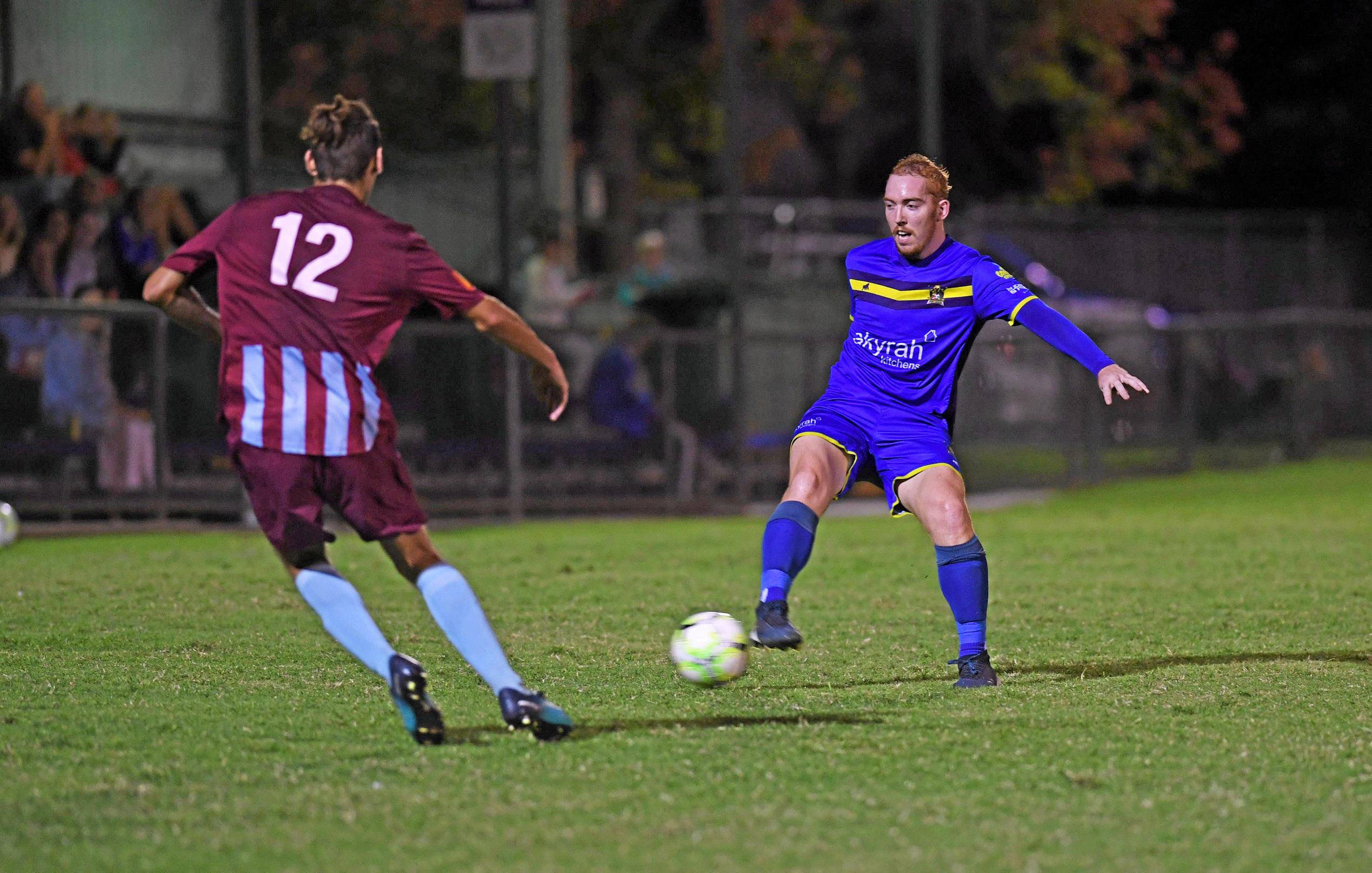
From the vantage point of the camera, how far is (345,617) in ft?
18.7

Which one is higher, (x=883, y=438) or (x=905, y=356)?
(x=905, y=356)

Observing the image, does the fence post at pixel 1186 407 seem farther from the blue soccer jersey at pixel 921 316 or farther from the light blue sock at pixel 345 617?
the light blue sock at pixel 345 617

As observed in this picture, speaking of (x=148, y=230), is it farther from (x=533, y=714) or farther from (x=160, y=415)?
(x=533, y=714)

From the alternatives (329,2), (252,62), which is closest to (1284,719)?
(252,62)

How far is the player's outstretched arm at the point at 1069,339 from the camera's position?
6.72 m

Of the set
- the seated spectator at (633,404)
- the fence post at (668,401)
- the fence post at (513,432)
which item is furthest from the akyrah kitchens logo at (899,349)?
the fence post at (668,401)

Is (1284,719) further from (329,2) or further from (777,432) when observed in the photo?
(329,2)

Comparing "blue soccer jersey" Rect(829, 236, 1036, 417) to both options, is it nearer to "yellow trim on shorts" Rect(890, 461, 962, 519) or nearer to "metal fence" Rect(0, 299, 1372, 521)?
"yellow trim on shorts" Rect(890, 461, 962, 519)

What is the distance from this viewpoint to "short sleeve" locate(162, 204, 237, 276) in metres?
5.82

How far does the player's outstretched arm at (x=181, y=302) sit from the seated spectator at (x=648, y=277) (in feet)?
38.4

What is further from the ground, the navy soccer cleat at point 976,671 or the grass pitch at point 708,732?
the navy soccer cleat at point 976,671

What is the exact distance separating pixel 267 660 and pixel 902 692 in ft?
8.65

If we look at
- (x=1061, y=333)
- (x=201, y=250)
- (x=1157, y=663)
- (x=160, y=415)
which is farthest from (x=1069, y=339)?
(x=160, y=415)

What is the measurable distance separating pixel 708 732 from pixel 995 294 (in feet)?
6.63
